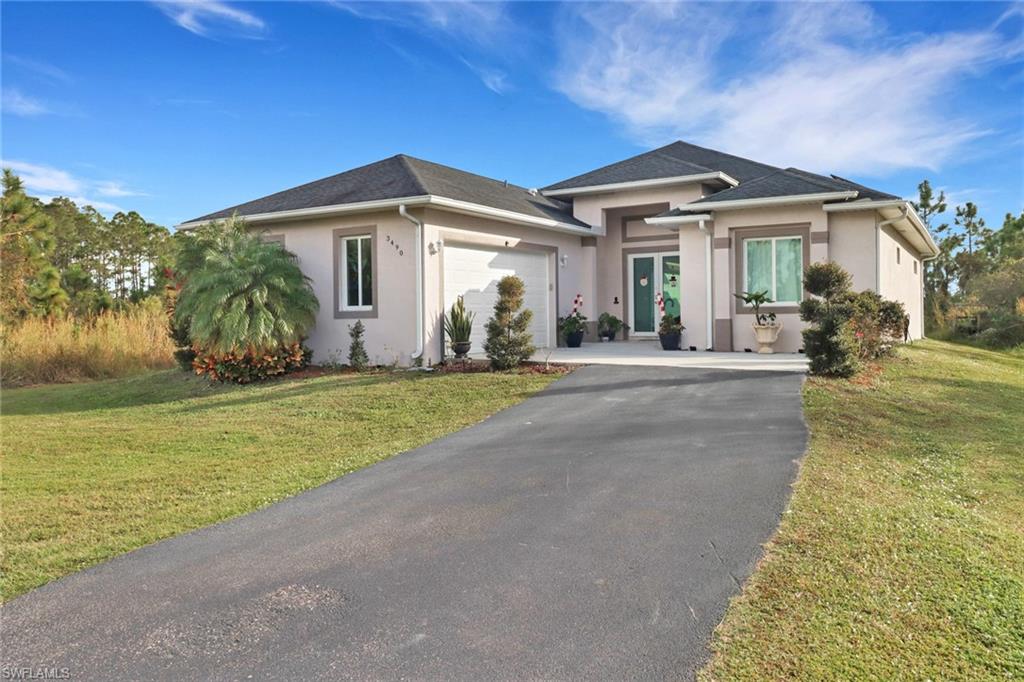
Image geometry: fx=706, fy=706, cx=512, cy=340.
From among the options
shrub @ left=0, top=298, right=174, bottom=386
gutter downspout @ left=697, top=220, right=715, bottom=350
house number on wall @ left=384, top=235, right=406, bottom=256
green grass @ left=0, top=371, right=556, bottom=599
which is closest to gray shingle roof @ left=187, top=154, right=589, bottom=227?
house number on wall @ left=384, top=235, right=406, bottom=256

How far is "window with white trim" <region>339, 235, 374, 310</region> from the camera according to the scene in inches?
559

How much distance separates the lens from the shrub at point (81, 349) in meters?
16.2

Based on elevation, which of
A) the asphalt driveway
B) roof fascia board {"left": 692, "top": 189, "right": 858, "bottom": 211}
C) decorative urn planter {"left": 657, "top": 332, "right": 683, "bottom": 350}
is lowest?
the asphalt driveway

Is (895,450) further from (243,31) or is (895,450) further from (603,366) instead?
(243,31)

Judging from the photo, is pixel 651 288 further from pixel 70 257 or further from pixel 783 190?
pixel 70 257

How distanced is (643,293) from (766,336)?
4853 mm

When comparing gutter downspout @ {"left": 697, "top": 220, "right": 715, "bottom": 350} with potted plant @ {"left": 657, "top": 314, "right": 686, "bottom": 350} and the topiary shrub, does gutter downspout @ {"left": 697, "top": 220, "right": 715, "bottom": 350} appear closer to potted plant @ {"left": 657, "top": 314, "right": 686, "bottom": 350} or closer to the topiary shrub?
potted plant @ {"left": 657, "top": 314, "right": 686, "bottom": 350}

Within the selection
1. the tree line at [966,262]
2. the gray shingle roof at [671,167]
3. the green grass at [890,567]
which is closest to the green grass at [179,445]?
the green grass at [890,567]

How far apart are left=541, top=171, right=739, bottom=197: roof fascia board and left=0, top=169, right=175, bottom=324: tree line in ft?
31.8

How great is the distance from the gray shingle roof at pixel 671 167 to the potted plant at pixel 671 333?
3.98m

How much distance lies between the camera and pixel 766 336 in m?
14.5

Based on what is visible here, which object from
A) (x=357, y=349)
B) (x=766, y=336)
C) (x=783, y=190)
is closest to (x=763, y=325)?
(x=766, y=336)

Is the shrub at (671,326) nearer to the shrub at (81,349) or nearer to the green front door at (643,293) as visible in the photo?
the green front door at (643,293)

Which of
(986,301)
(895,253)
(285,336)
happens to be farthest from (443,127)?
(986,301)
